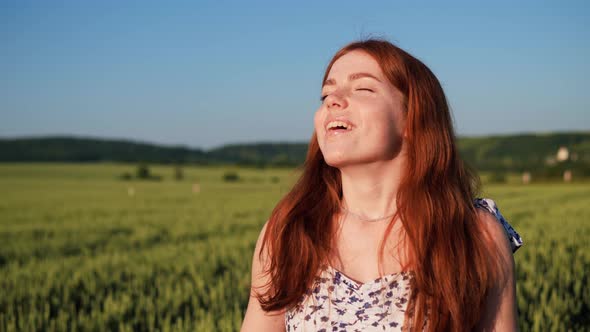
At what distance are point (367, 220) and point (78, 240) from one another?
29.9 feet

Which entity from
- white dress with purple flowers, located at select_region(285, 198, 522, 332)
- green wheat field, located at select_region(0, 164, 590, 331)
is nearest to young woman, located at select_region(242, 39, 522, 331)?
white dress with purple flowers, located at select_region(285, 198, 522, 332)

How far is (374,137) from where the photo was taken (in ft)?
6.38

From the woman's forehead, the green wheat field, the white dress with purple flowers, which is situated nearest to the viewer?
the white dress with purple flowers

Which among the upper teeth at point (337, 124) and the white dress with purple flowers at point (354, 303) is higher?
the upper teeth at point (337, 124)

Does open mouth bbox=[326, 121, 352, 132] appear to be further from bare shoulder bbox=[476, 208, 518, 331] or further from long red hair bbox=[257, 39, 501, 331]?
bare shoulder bbox=[476, 208, 518, 331]

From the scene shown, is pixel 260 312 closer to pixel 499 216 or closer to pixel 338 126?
pixel 338 126

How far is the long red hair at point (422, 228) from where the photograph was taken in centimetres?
186

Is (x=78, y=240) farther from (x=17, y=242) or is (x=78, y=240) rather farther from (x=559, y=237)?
(x=559, y=237)

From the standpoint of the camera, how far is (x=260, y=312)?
6.80 ft

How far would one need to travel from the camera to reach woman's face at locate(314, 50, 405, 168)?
1937 mm

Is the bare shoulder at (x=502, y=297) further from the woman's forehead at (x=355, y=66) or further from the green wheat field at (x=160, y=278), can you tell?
the green wheat field at (x=160, y=278)

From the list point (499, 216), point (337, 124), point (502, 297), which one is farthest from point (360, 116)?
point (502, 297)

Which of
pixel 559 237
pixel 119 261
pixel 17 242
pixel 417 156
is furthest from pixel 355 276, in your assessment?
pixel 17 242

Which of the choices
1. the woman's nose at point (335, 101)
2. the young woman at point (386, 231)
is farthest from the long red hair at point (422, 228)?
the woman's nose at point (335, 101)
